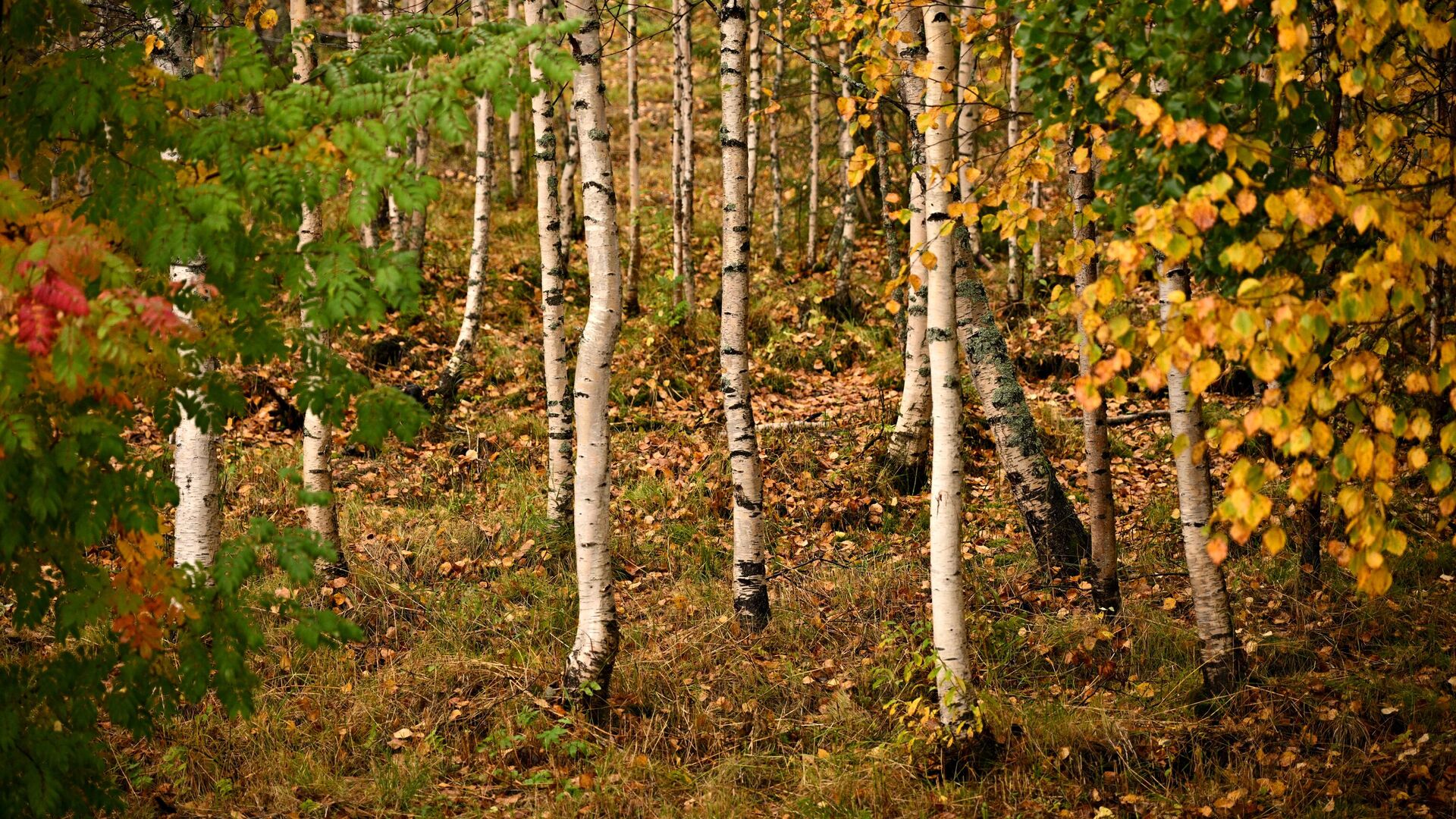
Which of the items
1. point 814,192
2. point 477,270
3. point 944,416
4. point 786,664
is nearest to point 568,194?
point 477,270

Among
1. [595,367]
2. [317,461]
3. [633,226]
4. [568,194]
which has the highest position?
[568,194]

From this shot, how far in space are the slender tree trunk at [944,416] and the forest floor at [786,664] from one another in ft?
1.36

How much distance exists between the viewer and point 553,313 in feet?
25.4

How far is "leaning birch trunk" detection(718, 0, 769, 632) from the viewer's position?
638 centimetres

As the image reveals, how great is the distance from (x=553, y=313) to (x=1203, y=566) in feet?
16.6

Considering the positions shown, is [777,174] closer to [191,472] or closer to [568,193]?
[568,193]

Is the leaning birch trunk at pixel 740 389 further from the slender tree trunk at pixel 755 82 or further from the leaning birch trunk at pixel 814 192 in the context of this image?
the leaning birch trunk at pixel 814 192

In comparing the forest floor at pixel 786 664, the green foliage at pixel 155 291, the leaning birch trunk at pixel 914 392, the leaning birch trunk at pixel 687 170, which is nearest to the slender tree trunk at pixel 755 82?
the leaning birch trunk at pixel 687 170

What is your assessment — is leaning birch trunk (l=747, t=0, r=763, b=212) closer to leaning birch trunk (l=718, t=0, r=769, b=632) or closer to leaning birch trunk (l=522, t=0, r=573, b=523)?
leaning birch trunk (l=522, t=0, r=573, b=523)

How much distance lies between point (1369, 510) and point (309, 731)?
5480mm

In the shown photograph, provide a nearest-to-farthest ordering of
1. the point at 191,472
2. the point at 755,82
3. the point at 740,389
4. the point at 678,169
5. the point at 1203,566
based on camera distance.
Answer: the point at 1203,566
the point at 191,472
the point at 740,389
the point at 678,169
the point at 755,82

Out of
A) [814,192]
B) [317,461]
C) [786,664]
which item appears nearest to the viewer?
[786,664]

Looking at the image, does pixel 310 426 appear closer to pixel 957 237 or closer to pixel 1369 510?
pixel 957 237

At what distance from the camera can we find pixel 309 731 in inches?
221
